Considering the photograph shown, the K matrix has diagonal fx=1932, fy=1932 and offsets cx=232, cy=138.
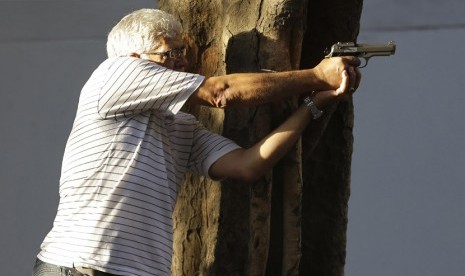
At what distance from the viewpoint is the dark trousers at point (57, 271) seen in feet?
15.7

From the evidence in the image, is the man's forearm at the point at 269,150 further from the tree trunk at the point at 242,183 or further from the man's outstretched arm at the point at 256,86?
the tree trunk at the point at 242,183

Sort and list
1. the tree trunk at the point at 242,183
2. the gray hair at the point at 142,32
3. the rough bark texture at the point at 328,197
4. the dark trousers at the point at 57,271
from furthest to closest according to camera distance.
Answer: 1. the rough bark texture at the point at 328,197
2. the tree trunk at the point at 242,183
3. the gray hair at the point at 142,32
4. the dark trousers at the point at 57,271

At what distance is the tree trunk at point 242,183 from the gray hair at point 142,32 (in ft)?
1.09

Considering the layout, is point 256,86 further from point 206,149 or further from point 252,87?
point 206,149

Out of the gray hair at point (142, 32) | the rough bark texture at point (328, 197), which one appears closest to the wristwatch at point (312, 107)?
the gray hair at point (142, 32)

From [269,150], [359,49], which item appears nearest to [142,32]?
[269,150]

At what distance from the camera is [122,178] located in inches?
190

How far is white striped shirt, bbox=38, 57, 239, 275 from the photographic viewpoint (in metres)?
4.80

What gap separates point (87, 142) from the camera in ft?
16.0

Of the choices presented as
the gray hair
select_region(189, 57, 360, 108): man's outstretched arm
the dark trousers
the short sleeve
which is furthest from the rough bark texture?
the dark trousers

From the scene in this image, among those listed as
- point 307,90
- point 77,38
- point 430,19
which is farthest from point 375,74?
point 307,90

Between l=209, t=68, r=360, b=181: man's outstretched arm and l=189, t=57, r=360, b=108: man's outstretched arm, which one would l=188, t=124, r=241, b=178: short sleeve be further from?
l=189, t=57, r=360, b=108: man's outstretched arm

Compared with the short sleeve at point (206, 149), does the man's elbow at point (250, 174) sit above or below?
below

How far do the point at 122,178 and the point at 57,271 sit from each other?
29 cm
